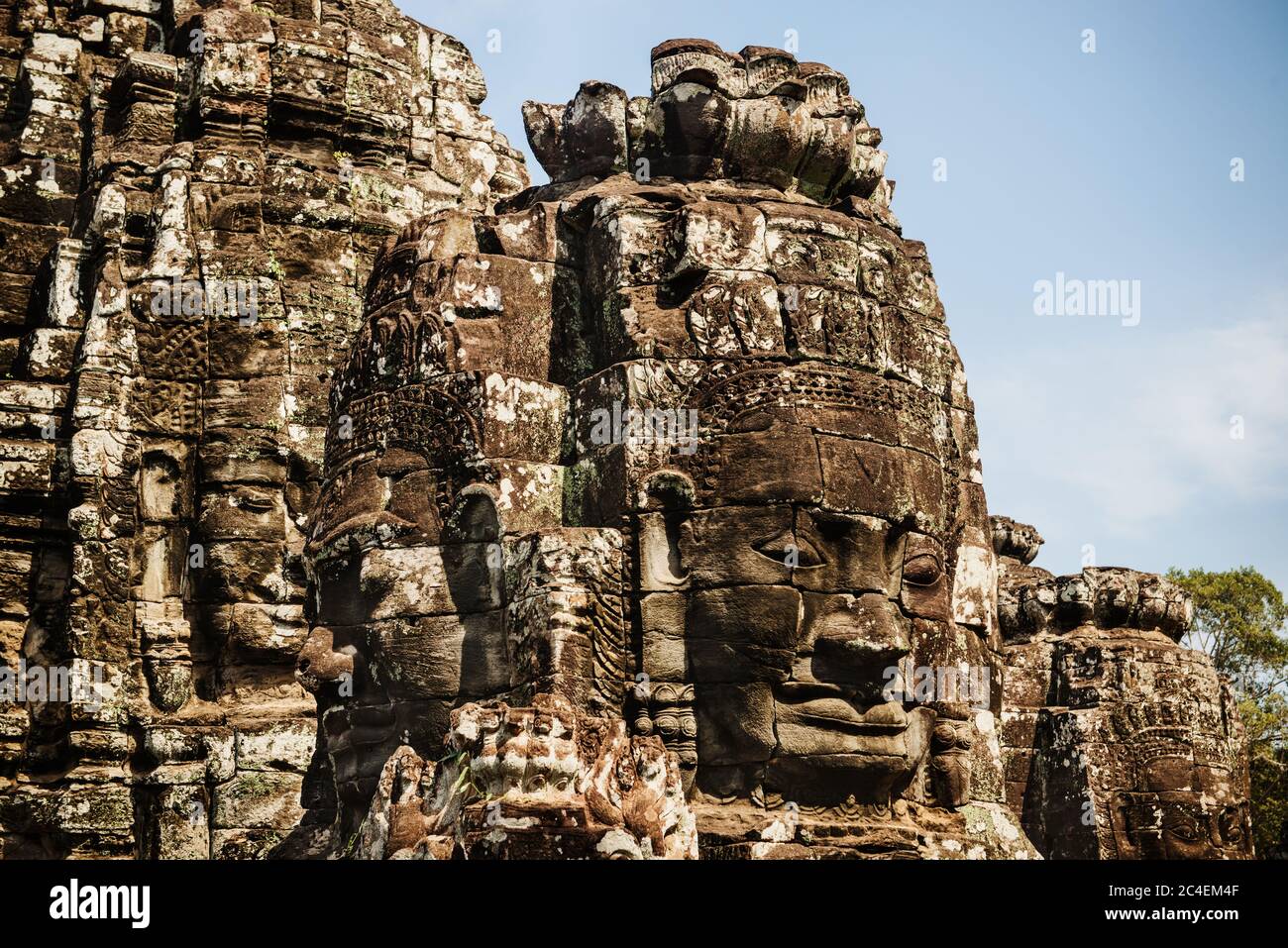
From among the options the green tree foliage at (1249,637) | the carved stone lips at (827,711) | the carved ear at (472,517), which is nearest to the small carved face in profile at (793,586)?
the carved stone lips at (827,711)

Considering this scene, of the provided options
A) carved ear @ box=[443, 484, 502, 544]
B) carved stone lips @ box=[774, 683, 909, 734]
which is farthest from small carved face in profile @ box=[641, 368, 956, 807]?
carved ear @ box=[443, 484, 502, 544]

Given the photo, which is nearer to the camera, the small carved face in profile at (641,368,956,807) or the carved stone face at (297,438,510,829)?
the small carved face in profile at (641,368,956,807)

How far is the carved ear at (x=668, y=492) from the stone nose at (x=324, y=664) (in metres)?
1.86

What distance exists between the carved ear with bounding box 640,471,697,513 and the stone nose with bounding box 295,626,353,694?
6.10ft

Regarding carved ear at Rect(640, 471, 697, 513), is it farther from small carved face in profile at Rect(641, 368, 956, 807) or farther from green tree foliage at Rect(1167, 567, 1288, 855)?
green tree foliage at Rect(1167, 567, 1288, 855)

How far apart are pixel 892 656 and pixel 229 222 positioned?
751cm

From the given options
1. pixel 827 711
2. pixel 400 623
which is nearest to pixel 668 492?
pixel 827 711

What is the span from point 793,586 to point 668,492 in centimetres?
82

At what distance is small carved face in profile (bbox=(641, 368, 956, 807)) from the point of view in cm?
940

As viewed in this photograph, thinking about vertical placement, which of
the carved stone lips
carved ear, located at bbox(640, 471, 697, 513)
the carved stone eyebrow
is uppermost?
carved ear, located at bbox(640, 471, 697, 513)

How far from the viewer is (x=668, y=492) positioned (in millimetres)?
9711

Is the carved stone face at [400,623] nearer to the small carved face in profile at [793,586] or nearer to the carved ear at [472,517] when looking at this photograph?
the carved ear at [472,517]

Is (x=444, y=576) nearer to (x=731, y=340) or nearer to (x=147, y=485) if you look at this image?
(x=731, y=340)

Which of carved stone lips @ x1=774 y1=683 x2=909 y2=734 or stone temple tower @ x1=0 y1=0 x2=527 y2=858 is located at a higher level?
stone temple tower @ x1=0 y1=0 x2=527 y2=858
